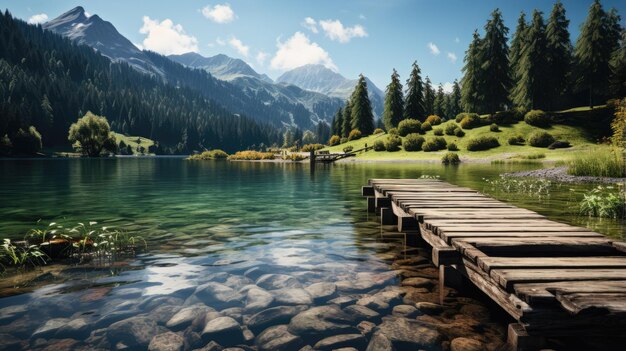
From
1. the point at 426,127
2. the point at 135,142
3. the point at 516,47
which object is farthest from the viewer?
the point at 135,142

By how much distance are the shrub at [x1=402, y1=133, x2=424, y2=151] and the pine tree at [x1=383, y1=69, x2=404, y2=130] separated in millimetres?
19904

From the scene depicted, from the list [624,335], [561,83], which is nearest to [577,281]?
[624,335]

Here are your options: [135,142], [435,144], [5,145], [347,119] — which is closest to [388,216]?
[435,144]

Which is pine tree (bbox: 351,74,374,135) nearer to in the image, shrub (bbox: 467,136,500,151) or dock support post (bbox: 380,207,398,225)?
shrub (bbox: 467,136,500,151)

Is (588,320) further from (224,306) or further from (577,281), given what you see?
(224,306)

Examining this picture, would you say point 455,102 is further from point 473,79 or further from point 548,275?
point 548,275

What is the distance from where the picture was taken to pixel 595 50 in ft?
226

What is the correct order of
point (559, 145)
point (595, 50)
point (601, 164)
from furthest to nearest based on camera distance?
point (595, 50)
point (559, 145)
point (601, 164)

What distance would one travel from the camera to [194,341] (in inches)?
196

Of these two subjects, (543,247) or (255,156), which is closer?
(543,247)

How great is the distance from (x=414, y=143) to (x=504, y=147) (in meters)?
13.8

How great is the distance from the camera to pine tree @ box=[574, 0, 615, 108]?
224 ft

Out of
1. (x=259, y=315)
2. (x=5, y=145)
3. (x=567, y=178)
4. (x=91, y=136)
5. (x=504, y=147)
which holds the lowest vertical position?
(x=259, y=315)

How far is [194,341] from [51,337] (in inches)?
75.2
